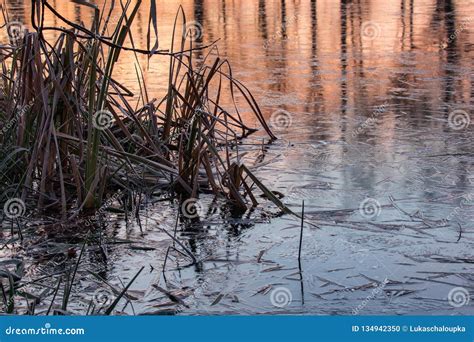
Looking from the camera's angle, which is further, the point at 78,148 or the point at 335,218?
the point at 78,148

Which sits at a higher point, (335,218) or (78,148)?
(78,148)

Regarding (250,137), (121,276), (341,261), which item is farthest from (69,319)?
(250,137)

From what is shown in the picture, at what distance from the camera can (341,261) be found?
4340 millimetres

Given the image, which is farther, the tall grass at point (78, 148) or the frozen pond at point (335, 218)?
the tall grass at point (78, 148)

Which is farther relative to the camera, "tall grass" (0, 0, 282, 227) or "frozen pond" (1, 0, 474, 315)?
"tall grass" (0, 0, 282, 227)

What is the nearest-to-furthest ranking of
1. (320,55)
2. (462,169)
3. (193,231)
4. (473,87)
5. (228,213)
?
(193,231) < (228,213) < (462,169) < (473,87) < (320,55)

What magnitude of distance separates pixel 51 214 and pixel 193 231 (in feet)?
2.71

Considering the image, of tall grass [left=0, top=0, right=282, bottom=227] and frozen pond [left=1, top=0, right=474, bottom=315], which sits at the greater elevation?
tall grass [left=0, top=0, right=282, bottom=227]

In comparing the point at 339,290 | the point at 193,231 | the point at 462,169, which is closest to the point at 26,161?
the point at 193,231

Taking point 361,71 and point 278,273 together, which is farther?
point 361,71

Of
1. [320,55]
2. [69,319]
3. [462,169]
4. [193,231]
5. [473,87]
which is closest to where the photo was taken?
[69,319]

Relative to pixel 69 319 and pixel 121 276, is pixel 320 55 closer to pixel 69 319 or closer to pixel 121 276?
pixel 121 276

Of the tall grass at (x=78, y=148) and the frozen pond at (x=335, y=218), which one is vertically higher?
the tall grass at (x=78, y=148)

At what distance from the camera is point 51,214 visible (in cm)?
517
